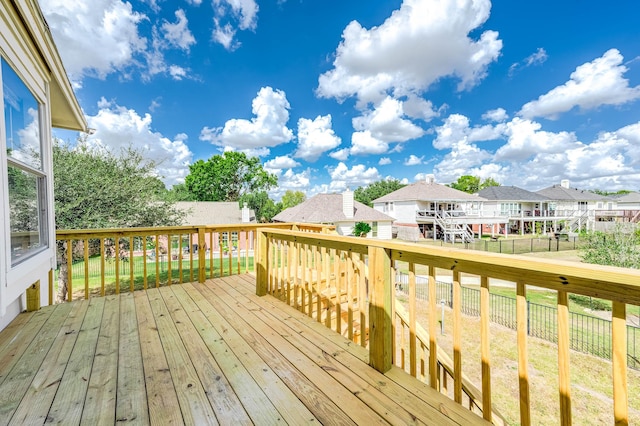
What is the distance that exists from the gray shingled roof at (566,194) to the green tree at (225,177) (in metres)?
33.7

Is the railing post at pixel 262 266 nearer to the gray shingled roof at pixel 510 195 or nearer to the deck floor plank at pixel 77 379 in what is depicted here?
the deck floor plank at pixel 77 379

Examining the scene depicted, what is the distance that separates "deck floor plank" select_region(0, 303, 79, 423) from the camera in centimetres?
160

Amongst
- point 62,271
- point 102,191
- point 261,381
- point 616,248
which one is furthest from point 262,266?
point 616,248

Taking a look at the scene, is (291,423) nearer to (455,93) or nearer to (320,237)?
(320,237)

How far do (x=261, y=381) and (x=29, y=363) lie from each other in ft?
5.90

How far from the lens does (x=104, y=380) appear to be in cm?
182

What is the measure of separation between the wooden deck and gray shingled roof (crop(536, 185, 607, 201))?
36.5m

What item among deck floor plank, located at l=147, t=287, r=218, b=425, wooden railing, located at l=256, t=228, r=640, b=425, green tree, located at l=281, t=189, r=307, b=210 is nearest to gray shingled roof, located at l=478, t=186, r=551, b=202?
green tree, located at l=281, t=189, r=307, b=210

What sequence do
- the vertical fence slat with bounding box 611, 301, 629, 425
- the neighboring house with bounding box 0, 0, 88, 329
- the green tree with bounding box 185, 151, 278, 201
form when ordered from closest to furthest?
the vertical fence slat with bounding box 611, 301, 629, 425
the neighboring house with bounding box 0, 0, 88, 329
the green tree with bounding box 185, 151, 278, 201

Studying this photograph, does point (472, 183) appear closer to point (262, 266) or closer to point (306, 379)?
point (262, 266)

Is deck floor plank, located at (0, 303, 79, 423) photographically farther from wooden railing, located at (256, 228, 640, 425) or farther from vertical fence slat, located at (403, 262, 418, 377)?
vertical fence slat, located at (403, 262, 418, 377)

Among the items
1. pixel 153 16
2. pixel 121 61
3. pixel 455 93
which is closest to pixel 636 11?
pixel 455 93

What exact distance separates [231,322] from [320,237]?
4.32 feet

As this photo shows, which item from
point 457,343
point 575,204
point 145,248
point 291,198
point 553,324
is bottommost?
point 553,324
